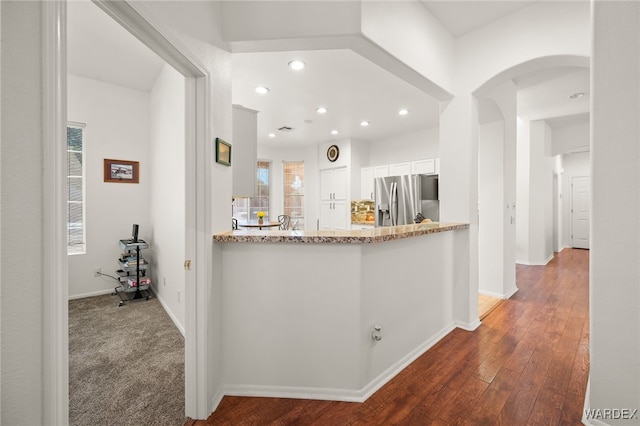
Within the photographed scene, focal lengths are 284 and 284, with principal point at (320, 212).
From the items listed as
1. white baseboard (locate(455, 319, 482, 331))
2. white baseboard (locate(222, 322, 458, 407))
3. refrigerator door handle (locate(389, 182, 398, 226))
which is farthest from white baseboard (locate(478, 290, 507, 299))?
white baseboard (locate(222, 322, 458, 407))

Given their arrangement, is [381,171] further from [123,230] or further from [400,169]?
Result: [123,230]

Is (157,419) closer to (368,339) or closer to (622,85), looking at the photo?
(368,339)

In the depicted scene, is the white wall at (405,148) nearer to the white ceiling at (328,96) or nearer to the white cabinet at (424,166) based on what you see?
the white ceiling at (328,96)

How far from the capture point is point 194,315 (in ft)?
5.52

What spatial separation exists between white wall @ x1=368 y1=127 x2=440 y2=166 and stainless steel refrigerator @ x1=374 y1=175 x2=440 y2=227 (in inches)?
53.8

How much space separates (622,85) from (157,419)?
3.12 metres

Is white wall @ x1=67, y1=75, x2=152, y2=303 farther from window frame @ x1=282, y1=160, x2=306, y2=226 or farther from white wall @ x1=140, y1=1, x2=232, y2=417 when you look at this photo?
window frame @ x1=282, y1=160, x2=306, y2=226

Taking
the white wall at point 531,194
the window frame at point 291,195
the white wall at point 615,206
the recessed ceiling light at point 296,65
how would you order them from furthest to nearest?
the window frame at point 291,195
the white wall at point 531,194
the recessed ceiling light at point 296,65
the white wall at point 615,206

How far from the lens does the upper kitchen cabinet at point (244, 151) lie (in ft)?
7.00

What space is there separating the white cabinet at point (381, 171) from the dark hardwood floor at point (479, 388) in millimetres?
4004

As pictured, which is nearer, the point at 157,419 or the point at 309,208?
the point at 157,419

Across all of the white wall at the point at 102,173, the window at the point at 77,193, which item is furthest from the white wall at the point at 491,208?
the window at the point at 77,193

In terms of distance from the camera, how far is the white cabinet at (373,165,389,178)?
252 inches

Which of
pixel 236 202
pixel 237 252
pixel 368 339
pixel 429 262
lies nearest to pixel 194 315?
pixel 237 252
